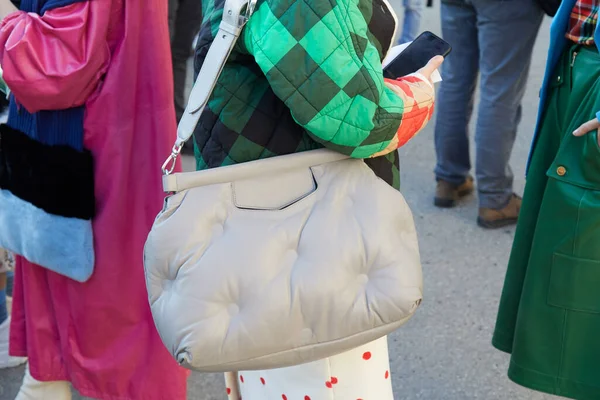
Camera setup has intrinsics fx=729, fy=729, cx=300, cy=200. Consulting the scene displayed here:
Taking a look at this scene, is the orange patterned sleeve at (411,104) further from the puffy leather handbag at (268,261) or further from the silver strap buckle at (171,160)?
the silver strap buckle at (171,160)

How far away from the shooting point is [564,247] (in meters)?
1.93

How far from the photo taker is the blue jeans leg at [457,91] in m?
3.65

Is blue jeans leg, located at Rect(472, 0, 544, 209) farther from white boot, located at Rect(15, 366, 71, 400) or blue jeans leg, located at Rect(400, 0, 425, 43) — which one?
blue jeans leg, located at Rect(400, 0, 425, 43)

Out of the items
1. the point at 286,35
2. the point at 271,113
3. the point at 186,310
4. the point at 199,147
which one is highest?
the point at 286,35

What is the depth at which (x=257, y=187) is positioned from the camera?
1.35 metres

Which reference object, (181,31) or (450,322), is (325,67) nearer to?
(450,322)

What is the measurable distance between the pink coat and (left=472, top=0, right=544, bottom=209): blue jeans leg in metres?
1.93

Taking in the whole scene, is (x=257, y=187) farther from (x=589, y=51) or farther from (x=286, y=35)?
(x=589, y=51)

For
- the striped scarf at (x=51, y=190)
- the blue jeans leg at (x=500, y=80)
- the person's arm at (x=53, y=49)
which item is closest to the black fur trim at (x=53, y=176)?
the striped scarf at (x=51, y=190)

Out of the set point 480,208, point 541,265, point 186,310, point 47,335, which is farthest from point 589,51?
point 480,208

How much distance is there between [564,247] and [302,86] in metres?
1.00

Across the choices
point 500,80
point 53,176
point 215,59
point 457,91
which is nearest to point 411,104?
point 215,59

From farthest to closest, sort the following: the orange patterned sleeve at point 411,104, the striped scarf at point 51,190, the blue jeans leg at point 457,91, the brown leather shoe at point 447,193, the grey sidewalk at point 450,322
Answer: the brown leather shoe at point 447,193 → the blue jeans leg at point 457,91 → the grey sidewalk at point 450,322 → the striped scarf at point 51,190 → the orange patterned sleeve at point 411,104

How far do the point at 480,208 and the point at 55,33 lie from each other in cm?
258
